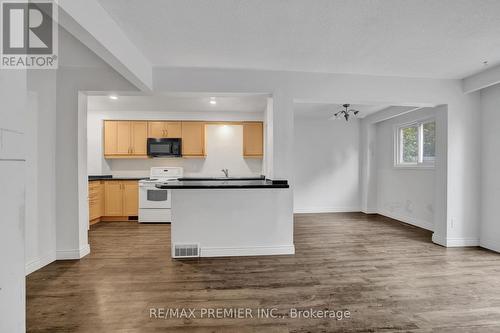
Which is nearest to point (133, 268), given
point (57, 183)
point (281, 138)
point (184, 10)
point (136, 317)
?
point (136, 317)

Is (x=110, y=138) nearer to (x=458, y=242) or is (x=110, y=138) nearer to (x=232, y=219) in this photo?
(x=232, y=219)

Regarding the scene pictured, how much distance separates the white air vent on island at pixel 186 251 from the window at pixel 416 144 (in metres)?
4.54

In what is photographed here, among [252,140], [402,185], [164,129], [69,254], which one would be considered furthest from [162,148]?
[402,185]

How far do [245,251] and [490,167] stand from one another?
3.76 meters

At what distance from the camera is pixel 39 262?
2871 millimetres

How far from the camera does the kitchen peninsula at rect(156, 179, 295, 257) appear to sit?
126 inches

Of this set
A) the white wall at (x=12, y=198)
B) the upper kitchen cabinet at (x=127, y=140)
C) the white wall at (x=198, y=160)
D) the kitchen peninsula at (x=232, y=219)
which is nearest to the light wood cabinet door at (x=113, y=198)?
the white wall at (x=198, y=160)

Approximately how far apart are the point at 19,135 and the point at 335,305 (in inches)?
97.0

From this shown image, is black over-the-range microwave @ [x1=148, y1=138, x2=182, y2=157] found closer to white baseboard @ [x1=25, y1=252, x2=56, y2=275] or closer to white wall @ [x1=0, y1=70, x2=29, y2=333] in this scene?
white baseboard @ [x1=25, y1=252, x2=56, y2=275]

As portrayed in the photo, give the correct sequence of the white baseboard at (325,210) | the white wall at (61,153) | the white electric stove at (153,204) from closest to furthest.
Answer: the white wall at (61,153) < the white electric stove at (153,204) < the white baseboard at (325,210)

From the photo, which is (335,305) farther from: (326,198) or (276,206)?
(326,198)

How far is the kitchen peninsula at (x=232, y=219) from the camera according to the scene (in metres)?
3.20

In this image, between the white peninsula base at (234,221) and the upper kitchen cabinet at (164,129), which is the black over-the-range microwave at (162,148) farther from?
the white peninsula base at (234,221)

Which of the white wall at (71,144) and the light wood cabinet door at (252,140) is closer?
the white wall at (71,144)
